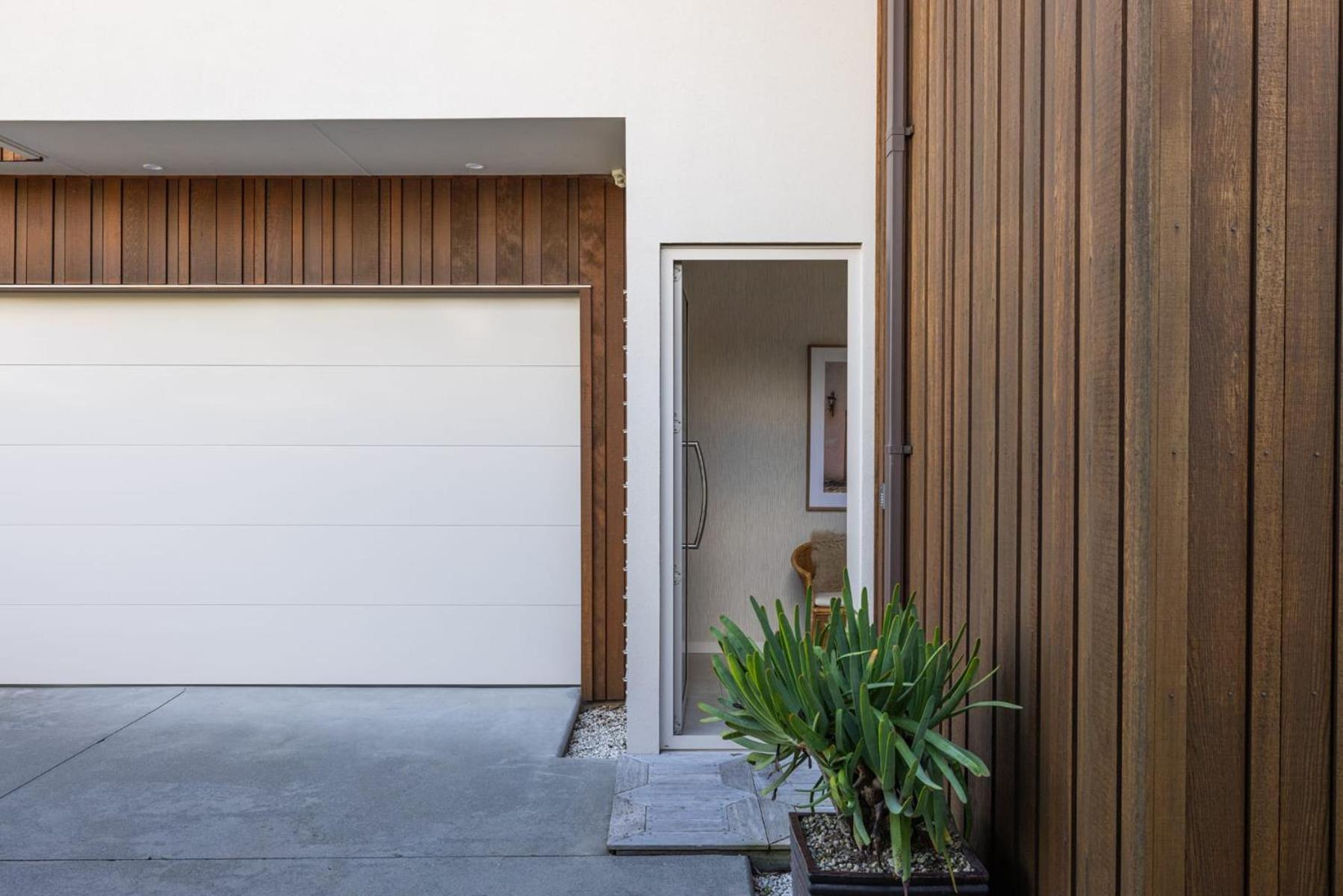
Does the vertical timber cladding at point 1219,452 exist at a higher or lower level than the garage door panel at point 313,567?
higher

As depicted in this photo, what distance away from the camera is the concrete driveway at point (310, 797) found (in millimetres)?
2689

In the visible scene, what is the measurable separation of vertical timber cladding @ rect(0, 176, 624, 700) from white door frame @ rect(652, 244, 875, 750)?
804 millimetres

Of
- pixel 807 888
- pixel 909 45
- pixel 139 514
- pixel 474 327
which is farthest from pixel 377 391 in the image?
pixel 807 888

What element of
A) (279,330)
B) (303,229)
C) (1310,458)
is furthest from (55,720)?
(1310,458)

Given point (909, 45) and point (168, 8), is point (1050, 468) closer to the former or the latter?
point (909, 45)

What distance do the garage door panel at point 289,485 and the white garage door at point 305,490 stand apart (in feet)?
0.03

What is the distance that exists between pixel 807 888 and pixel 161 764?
2.72 m

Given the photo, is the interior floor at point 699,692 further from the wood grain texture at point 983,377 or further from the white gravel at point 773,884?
the wood grain texture at point 983,377

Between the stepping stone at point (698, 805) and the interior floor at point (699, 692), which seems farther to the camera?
the interior floor at point (699, 692)

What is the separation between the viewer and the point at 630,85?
3652 millimetres

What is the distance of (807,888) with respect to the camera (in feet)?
6.38

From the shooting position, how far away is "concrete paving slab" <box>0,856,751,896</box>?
8.54 ft

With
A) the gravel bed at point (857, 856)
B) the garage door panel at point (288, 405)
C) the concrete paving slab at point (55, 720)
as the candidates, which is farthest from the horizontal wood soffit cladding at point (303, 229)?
the gravel bed at point (857, 856)

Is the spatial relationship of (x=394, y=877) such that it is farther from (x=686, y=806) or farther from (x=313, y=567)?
(x=313, y=567)
